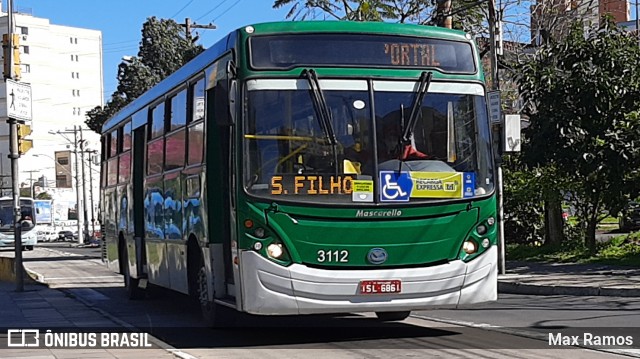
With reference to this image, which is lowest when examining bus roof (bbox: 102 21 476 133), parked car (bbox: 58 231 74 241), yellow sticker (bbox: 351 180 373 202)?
parked car (bbox: 58 231 74 241)

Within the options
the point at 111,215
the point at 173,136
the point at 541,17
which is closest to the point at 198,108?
the point at 173,136

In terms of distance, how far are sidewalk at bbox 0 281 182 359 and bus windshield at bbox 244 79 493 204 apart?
88.9 inches

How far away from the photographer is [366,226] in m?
9.97

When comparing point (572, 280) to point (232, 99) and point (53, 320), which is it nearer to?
point (53, 320)

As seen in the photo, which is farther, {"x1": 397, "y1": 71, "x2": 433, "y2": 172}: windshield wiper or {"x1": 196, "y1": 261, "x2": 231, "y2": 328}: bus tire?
{"x1": 196, "y1": 261, "x2": 231, "y2": 328}: bus tire

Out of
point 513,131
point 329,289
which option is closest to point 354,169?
point 329,289

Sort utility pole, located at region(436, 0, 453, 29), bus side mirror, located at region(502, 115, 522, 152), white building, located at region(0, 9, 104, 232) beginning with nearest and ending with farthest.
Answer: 1. bus side mirror, located at region(502, 115, 522, 152)
2. utility pole, located at region(436, 0, 453, 29)
3. white building, located at region(0, 9, 104, 232)

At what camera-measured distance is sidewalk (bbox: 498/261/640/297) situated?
53.8ft

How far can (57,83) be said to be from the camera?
372 ft

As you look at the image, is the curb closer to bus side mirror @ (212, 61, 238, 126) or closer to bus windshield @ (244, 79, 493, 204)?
bus windshield @ (244, 79, 493, 204)

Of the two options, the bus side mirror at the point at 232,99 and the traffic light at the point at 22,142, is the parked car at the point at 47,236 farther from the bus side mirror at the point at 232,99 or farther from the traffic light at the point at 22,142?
the bus side mirror at the point at 232,99

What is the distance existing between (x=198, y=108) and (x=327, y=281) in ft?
11.4

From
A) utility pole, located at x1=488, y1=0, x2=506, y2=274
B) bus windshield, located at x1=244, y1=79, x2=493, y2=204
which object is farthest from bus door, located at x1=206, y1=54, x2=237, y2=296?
utility pole, located at x1=488, y1=0, x2=506, y2=274

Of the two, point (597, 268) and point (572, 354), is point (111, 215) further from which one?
point (572, 354)
